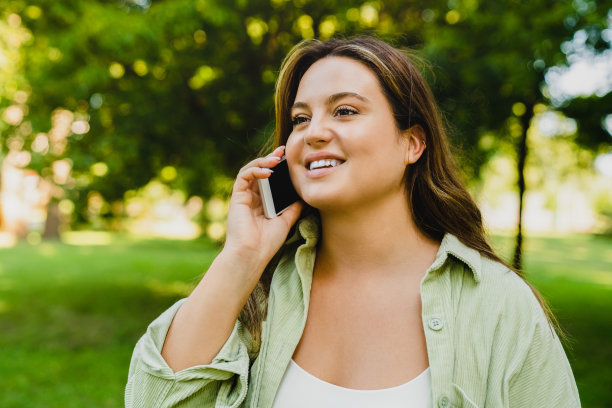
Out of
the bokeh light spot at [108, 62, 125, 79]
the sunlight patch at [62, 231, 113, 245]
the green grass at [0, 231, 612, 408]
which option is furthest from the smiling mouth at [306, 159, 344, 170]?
the sunlight patch at [62, 231, 113, 245]

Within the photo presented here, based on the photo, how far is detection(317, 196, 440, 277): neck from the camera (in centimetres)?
208

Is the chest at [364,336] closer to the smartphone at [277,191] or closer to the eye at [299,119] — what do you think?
the smartphone at [277,191]

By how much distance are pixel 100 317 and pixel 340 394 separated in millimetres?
8355

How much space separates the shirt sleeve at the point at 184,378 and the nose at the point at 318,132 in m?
0.73

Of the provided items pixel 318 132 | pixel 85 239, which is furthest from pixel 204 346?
pixel 85 239

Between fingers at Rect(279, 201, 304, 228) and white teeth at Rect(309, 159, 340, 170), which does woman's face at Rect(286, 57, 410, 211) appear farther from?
fingers at Rect(279, 201, 304, 228)

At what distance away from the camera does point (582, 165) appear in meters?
10.3

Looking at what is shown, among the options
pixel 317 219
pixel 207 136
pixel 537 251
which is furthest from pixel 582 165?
pixel 537 251

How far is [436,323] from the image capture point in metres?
1.81

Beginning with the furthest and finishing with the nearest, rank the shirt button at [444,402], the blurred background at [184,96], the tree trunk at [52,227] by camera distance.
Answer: the tree trunk at [52,227] < the blurred background at [184,96] < the shirt button at [444,402]

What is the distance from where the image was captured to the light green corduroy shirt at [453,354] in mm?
1707

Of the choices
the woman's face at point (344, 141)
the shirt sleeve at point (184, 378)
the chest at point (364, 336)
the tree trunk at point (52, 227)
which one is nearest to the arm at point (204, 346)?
the shirt sleeve at point (184, 378)

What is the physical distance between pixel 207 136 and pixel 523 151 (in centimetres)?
439

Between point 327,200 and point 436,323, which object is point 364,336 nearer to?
point 436,323
